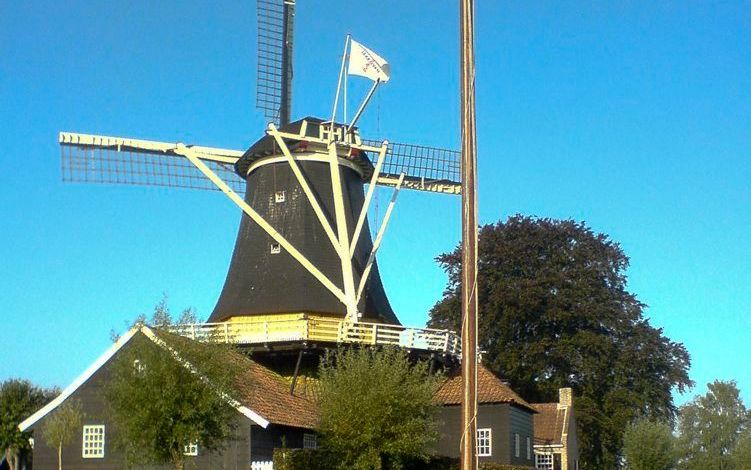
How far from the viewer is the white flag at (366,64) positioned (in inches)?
1505

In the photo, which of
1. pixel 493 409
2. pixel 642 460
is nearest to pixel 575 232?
pixel 642 460

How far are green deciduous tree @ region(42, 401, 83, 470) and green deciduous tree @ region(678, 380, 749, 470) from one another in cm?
4709

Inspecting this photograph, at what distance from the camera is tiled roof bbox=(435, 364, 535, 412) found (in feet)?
128

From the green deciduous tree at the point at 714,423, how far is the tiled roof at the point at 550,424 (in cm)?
2276

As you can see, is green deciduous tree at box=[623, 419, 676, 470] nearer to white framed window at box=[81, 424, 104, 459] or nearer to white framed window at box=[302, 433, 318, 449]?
white framed window at box=[302, 433, 318, 449]

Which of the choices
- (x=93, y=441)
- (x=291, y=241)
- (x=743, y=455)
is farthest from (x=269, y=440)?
(x=743, y=455)

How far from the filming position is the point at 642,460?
162ft

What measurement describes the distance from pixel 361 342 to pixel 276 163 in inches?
342

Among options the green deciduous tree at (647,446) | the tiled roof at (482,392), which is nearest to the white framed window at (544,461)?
the green deciduous tree at (647,446)

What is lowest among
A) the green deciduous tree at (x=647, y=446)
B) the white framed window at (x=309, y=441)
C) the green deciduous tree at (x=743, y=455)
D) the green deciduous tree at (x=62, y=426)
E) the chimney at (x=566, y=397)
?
the green deciduous tree at (x=743, y=455)

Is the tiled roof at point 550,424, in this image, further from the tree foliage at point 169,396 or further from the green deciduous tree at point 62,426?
the tree foliage at point 169,396

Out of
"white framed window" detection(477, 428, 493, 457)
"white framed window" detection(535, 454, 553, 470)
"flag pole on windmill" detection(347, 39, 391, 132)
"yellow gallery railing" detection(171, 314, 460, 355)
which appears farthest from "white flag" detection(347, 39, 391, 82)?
"white framed window" detection(535, 454, 553, 470)

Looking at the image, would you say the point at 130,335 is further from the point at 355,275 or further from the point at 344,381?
the point at 355,275

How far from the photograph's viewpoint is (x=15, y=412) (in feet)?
135
